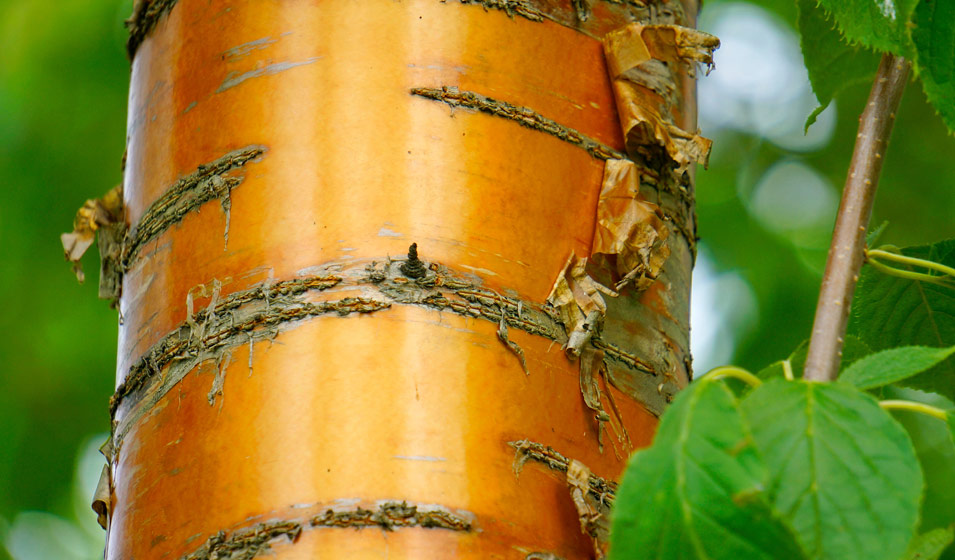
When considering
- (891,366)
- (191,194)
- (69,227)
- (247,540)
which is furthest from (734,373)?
(69,227)

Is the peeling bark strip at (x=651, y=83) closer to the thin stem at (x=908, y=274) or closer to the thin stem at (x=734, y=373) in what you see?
the thin stem at (x=908, y=274)

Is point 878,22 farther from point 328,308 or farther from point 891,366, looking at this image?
point 328,308

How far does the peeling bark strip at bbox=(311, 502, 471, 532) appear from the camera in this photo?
77cm

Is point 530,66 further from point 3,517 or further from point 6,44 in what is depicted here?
point 3,517

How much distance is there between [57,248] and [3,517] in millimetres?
940

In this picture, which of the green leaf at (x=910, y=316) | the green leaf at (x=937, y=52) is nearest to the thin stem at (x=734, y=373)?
the green leaf at (x=937, y=52)

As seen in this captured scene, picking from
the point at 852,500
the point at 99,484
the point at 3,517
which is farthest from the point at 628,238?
the point at 3,517

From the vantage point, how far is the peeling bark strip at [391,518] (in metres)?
0.77

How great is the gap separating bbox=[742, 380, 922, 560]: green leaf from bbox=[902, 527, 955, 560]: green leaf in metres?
0.11

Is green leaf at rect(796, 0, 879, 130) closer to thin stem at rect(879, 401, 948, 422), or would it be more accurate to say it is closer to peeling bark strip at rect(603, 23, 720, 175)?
peeling bark strip at rect(603, 23, 720, 175)

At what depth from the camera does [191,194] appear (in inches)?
38.3

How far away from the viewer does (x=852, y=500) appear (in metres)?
0.63

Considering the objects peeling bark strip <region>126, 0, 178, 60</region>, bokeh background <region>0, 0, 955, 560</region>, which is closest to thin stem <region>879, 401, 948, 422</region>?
peeling bark strip <region>126, 0, 178, 60</region>

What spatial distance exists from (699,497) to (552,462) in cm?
25
